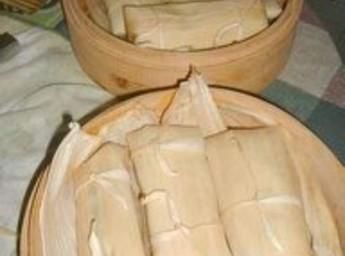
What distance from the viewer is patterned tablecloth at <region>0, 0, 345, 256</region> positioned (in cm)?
116

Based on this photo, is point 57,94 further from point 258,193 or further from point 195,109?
point 258,193

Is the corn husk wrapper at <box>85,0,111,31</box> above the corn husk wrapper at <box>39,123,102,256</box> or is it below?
above

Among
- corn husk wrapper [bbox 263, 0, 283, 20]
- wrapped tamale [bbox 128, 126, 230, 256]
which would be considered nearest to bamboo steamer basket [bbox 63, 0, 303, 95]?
corn husk wrapper [bbox 263, 0, 283, 20]

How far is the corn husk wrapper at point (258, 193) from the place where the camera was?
2.75 ft

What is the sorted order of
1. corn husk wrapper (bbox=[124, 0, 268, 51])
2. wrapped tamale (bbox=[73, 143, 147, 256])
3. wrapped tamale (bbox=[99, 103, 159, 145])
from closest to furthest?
wrapped tamale (bbox=[73, 143, 147, 256])
wrapped tamale (bbox=[99, 103, 159, 145])
corn husk wrapper (bbox=[124, 0, 268, 51])

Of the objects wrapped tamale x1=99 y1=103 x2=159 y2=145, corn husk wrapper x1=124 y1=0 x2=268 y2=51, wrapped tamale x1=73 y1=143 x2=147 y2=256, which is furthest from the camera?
corn husk wrapper x1=124 y1=0 x2=268 y2=51

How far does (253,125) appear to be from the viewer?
1015mm

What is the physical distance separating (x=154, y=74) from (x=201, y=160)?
0.74 feet

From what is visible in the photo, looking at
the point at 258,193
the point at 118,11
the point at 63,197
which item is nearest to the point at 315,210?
the point at 258,193

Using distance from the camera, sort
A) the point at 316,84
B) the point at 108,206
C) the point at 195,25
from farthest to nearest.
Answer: the point at 316,84 → the point at 195,25 → the point at 108,206

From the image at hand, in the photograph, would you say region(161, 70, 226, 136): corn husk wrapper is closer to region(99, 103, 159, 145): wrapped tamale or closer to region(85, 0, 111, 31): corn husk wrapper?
region(99, 103, 159, 145): wrapped tamale

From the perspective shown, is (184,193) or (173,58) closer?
(184,193)

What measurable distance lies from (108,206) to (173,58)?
305 mm

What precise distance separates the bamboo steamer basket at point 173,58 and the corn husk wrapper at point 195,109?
0.07 m
